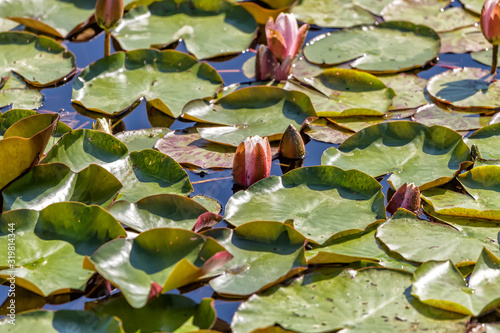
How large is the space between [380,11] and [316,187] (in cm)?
216

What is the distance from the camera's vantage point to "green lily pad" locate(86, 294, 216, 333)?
1884 millimetres

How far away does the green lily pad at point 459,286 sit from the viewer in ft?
6.37

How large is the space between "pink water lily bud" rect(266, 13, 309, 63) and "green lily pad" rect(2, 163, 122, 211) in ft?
4.71

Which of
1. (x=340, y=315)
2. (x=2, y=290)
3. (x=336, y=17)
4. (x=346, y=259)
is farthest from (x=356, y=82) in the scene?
(x=2, y=290)

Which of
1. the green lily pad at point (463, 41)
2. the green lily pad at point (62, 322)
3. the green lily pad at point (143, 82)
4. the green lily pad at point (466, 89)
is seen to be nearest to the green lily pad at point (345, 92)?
the green lily pad at point (466, 89)

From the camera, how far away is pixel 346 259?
218 cm

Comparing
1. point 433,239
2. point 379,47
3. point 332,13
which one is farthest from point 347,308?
point 332,13

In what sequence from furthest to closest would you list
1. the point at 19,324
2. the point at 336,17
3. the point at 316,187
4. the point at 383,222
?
1. the point at 336,17
2. the point at 316,187
3. the point at 383,222
4. the point at 19,324

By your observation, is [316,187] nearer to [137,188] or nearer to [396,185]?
[396,185]

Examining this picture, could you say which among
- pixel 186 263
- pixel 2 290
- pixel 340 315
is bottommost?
pixel 2 290

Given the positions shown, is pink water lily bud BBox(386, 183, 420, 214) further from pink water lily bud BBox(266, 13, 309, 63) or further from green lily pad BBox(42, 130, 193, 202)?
pink water lily bud BBox(266, 13, 309, 63)

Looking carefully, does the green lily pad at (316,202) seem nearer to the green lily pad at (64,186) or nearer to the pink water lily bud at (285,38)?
the green lily pad at (64,186)

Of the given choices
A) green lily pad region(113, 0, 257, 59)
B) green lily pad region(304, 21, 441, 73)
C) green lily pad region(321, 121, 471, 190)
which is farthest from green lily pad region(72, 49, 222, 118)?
green lily pad region(321, 121, 471, 190)

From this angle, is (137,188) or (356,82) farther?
(356,82)
